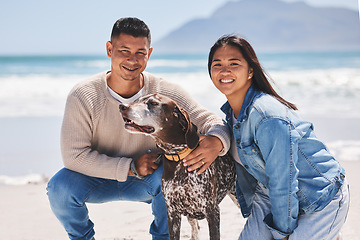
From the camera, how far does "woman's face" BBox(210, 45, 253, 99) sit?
8.72 ft

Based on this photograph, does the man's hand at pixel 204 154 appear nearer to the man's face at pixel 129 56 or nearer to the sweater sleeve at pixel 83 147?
the sweater sleeve at pixel 83 147

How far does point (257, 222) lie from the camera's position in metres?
2.90

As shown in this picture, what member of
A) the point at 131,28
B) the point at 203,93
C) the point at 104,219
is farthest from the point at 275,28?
the point at 131,28

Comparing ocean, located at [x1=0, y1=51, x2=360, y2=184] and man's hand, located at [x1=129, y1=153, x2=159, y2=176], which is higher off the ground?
man's hand, located at [x1=129, y1=153, x2=159, y2=176]

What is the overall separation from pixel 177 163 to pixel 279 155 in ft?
2.26

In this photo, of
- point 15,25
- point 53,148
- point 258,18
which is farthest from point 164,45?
point 53,148

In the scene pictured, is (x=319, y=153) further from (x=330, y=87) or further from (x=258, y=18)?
(x=258, y=18)

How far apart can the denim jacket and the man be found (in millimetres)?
419

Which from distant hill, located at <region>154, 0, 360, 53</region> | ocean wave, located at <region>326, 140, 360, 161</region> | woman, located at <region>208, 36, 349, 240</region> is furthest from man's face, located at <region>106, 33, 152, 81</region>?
distant hill, located at <region>154, 0, 360, 53</region>

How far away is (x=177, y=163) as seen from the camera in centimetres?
276

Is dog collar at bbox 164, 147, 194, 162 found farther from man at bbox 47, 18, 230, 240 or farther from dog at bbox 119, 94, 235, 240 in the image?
man at bbox 47, 18, 230, 240

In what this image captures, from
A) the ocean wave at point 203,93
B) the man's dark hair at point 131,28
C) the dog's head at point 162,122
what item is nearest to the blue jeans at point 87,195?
the dog's head at point 162,122

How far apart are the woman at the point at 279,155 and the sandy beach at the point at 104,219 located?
44.1 inches

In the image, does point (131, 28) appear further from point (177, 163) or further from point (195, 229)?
point (195, 229)
